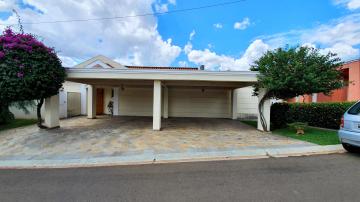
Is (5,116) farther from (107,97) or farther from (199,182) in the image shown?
(199,182)

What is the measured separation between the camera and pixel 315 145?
7.15m

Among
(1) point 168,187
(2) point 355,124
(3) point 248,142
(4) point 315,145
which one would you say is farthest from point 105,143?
(2) point 355,124

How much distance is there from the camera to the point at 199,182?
14.3 ft

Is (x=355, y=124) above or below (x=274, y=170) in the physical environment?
above

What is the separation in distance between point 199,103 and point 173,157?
11060mm

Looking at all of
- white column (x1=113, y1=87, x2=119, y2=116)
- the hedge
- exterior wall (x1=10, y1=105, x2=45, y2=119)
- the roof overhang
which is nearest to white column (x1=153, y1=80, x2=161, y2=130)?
the roof overhang

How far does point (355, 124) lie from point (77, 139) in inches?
342

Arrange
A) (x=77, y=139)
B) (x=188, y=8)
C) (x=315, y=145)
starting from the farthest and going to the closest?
(x=188, y=8), (x=77, y=139), (x=315, y=145)

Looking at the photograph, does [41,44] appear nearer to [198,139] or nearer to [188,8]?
[198,139]

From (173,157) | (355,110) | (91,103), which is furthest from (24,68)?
(355,110)

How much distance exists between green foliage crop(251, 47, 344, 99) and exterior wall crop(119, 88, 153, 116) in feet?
31.9

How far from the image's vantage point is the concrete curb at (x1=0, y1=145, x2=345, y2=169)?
5.86 metres

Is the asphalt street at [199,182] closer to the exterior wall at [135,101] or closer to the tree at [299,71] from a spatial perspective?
the tree at [299,71]

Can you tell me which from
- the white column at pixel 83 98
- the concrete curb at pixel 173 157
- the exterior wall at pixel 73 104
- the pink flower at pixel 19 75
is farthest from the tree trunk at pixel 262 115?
the white column at pixel 83 98
